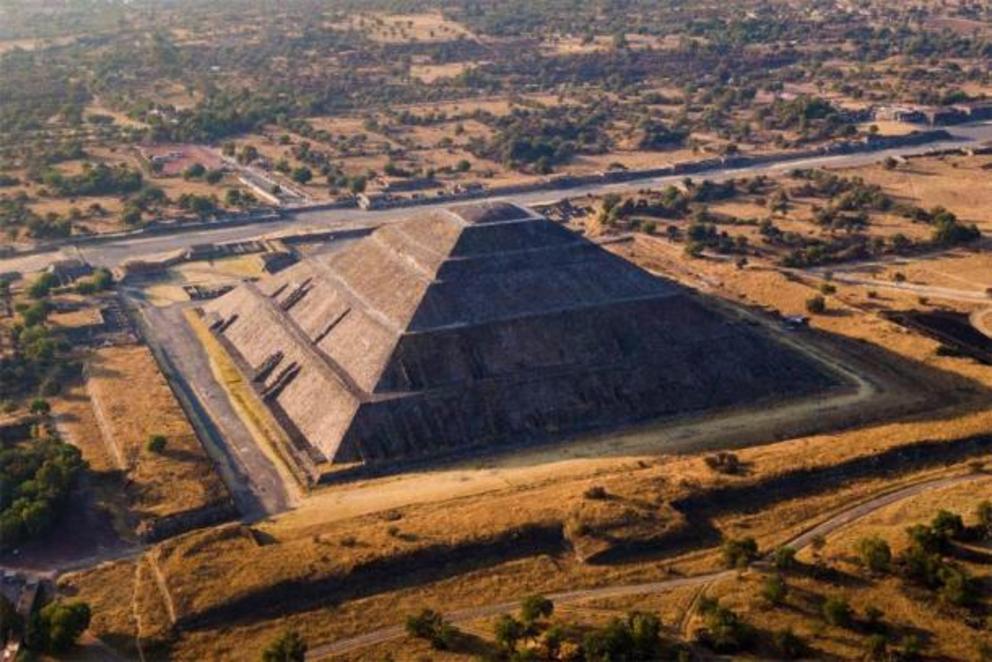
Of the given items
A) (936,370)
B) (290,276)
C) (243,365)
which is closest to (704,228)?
(936,370)

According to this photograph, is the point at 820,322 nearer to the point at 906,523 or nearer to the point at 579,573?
the point at 906,523

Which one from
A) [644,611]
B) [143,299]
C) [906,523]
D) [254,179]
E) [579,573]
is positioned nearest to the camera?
[644,611]

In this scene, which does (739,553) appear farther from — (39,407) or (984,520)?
(39,407)

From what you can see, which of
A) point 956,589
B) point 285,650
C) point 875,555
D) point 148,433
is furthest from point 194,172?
point 956,589

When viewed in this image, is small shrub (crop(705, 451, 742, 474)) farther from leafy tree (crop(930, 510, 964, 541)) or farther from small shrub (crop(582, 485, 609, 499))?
leafy tree (crop(930, 510, 964, 541))

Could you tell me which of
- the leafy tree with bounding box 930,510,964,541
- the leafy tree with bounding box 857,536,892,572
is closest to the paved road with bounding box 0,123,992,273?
the leafy tree with bounding box 857,536,892,572

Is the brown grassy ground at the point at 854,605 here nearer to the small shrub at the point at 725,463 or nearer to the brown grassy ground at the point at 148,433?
the small shrub at the point at 725,463
